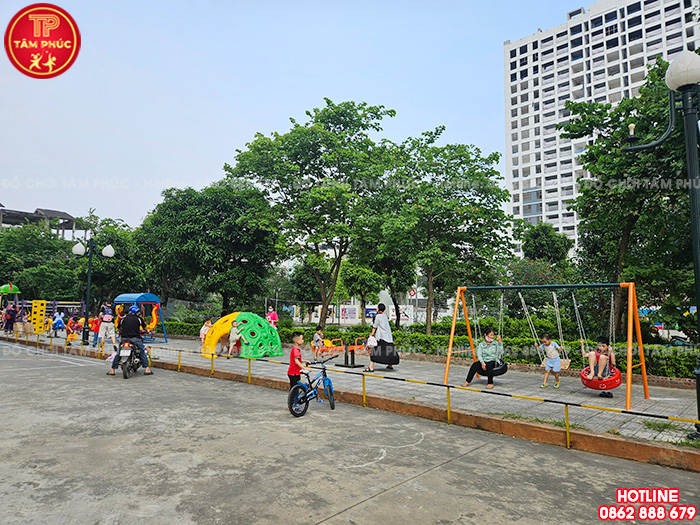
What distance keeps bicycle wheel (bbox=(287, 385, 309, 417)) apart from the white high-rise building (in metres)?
66.9

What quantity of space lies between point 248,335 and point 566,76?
82.0 m

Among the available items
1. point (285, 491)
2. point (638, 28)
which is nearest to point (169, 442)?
point (285, 491)

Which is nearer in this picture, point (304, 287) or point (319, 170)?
point (319, 170)

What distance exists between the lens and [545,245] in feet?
152

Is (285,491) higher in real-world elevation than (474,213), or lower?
lower

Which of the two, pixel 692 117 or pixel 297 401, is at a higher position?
pixel 692 117

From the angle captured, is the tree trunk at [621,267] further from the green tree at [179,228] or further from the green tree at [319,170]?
the green tree at [179,228]

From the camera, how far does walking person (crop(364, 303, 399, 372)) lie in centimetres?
1323

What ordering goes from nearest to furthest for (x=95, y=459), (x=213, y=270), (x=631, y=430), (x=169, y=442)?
1. (x=95, y=459)
2. (x=169, y=442)
3. (x=631, y=430)
4. (x=213, y=270)

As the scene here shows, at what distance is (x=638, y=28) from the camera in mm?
69438

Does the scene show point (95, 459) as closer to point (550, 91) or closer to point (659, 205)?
point (659, 205)

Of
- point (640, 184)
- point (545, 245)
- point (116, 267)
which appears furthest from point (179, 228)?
point (545, 245)

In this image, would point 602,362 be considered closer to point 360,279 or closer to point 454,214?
point 454,214

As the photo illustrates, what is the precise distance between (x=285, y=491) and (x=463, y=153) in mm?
16465
